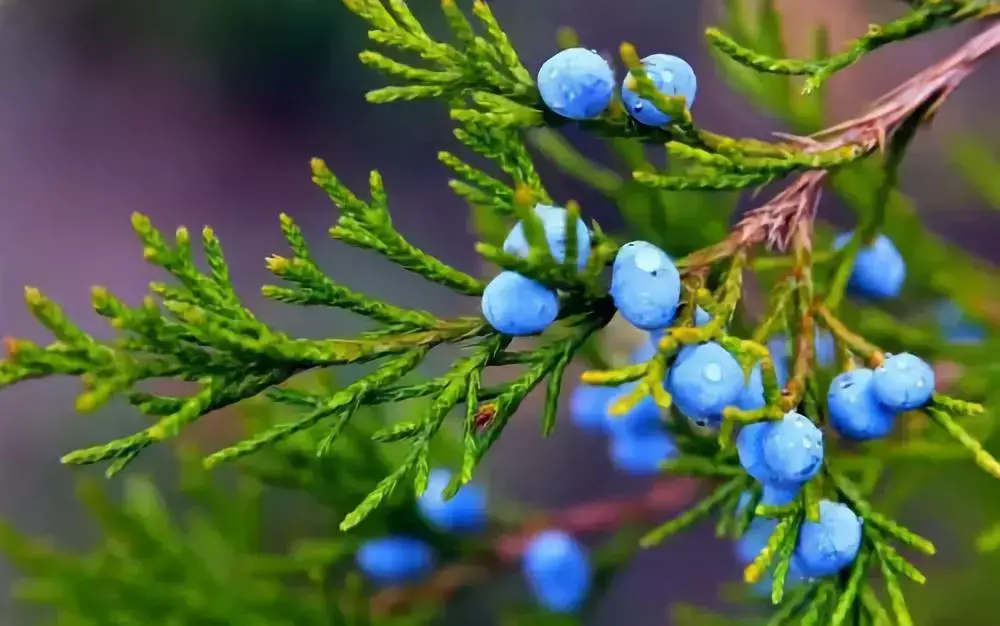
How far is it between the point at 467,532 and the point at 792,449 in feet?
2.35

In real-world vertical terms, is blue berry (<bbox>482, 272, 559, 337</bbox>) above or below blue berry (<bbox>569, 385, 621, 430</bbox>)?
above

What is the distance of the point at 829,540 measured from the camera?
2.18 ft

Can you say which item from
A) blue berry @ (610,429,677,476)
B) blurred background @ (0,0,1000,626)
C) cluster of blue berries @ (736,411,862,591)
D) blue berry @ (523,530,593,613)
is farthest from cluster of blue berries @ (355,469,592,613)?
blurred background @ (0,0,1000,626)

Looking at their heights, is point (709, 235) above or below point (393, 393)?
below

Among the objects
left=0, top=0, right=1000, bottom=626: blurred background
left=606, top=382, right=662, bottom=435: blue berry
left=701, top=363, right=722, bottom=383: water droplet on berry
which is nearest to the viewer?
left=701, top=363, right=722, bottom=383: water droplet on berry

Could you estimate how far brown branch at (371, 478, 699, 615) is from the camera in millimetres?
1218

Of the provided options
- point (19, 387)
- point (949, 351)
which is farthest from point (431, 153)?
point (949, 351)

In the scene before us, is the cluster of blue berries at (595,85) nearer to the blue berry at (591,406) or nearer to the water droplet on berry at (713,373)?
the water droplet on berry at (713,373)

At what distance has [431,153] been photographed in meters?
2.98

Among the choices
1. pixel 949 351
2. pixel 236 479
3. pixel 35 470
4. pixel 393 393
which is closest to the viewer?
pixel 393 393

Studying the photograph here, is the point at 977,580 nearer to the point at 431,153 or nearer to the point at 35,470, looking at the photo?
the point at 431,153

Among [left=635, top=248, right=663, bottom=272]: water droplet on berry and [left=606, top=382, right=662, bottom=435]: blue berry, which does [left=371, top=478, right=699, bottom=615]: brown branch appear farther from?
[left=635, top=248, right=663, bottom=272]: water droplet on berry

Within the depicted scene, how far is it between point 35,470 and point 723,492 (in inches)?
94.9

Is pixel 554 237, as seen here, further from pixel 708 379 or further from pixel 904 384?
pixel 904 384
